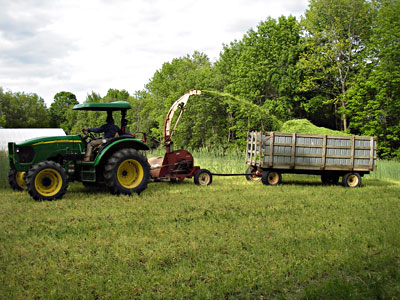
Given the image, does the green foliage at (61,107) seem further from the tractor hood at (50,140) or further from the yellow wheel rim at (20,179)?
the tractor hood at (50,140)

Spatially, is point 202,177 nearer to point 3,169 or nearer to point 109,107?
point 109,107

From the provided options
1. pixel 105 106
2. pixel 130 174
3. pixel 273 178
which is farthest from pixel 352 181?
pixel 105 106

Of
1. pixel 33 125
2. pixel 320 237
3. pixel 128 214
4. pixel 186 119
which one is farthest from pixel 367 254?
pixel 33 125

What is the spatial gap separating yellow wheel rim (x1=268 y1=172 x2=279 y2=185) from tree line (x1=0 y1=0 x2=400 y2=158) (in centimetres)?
1090

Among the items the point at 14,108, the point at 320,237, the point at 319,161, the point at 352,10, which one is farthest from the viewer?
the point at 14,108

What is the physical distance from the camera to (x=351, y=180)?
511 inches

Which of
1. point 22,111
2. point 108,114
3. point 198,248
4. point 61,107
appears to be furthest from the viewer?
point 61,107

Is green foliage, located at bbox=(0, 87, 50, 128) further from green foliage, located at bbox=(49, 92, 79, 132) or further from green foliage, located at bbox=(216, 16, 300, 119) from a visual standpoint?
green foliage, located at bbox=(216, 16, 300, 119)

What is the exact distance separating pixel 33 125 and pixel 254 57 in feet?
171

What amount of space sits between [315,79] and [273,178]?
19.3 metres

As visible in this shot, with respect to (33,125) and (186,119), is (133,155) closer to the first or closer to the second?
(186,119)

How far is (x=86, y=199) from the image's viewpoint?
30.8 ft

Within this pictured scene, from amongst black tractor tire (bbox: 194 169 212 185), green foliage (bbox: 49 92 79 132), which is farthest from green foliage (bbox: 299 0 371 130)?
green foliage (bbox: 49 92 79 132)

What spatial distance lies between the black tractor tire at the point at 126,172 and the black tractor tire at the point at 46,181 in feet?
3.62
